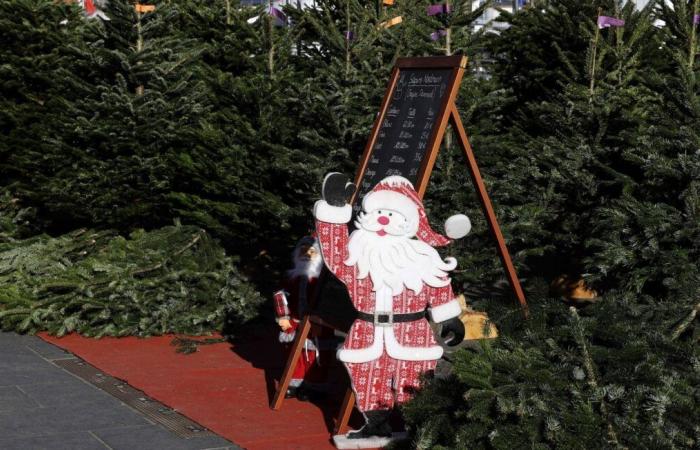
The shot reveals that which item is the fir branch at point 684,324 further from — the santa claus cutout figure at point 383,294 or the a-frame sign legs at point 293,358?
the a-frame sign legs at point 293,358

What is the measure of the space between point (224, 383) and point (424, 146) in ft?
9.55

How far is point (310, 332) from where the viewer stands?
859cm

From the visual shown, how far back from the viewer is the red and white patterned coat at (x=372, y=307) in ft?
23.3

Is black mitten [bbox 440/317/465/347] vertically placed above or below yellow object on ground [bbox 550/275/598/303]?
above

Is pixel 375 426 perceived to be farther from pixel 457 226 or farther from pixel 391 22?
pixel 391 22

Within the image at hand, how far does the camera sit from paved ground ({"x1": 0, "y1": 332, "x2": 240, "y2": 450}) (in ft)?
23.7

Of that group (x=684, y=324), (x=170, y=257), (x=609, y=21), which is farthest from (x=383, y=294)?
(x=609, y=21)

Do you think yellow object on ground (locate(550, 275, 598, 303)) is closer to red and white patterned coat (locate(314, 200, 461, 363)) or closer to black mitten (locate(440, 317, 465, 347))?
black mitten (locate(440, 317, 465, 347))

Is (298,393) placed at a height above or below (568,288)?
above

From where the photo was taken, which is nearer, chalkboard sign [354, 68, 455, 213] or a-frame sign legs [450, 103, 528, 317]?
chalkboard sign [354, 68, 455, 213]

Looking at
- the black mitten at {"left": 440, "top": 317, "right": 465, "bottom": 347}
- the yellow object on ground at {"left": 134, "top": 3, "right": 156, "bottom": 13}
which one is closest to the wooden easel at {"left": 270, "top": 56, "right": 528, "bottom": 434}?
the black mitten at {"left": 440, "top": 317, "right": 465, "bottom": 347}

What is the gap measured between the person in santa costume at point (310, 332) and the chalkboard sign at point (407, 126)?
0.75 meters

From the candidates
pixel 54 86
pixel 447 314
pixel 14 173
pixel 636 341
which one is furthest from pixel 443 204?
pixel 14 173

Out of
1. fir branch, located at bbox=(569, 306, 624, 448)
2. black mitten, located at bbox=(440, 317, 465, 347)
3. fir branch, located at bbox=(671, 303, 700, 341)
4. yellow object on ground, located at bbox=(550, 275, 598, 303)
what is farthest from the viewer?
yellow object on ground, located at bbox=(550, 275, 598, 303)
